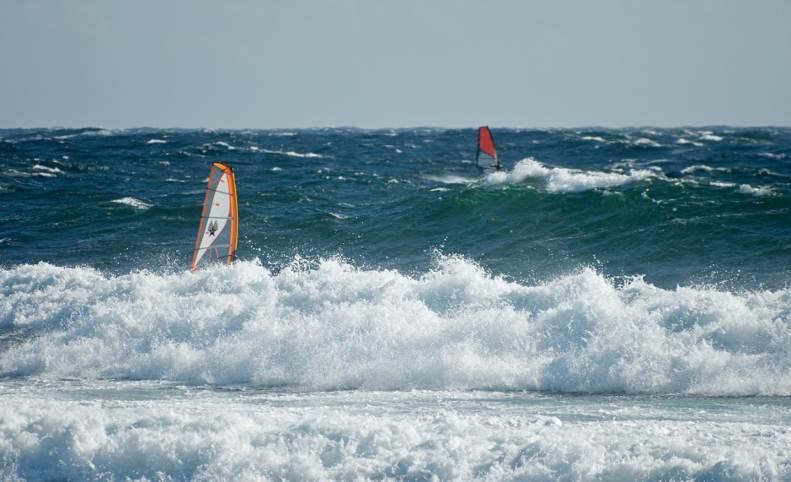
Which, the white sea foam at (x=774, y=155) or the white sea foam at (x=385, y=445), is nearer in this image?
the white sea foam at (x=385, y=445)

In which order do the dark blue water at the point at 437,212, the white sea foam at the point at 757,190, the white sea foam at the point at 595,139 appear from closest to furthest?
the dark blue water at the point at 437,212 → the white sea foam at the point at 757,190 → the white sea foam at the point at 595,139

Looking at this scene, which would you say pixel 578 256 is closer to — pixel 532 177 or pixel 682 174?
pixel 532 177

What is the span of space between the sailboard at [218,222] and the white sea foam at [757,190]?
1215cm

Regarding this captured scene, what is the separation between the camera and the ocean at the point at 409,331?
27.6 ft

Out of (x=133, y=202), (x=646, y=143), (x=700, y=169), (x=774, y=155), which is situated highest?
(x=646, y=143)

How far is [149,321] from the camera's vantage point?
45.8 ft

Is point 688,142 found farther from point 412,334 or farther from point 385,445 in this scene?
point 385,445

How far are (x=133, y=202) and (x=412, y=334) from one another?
46.4 ft

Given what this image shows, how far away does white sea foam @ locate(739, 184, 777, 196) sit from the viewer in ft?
67.5

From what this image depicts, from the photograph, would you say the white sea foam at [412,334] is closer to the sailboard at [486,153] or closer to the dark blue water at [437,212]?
the dark blue water at [437,212]

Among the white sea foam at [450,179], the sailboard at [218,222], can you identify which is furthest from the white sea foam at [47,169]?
the sailboard at [218,222]

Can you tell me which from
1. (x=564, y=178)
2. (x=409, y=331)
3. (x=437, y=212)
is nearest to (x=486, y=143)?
(x=564, y=178)

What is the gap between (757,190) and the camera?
2102 centimetres

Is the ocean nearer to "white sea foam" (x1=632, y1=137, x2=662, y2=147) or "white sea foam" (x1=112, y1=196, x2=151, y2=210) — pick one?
"white sea foam" (x1=112, y1=196, x2=151, y2=210)
